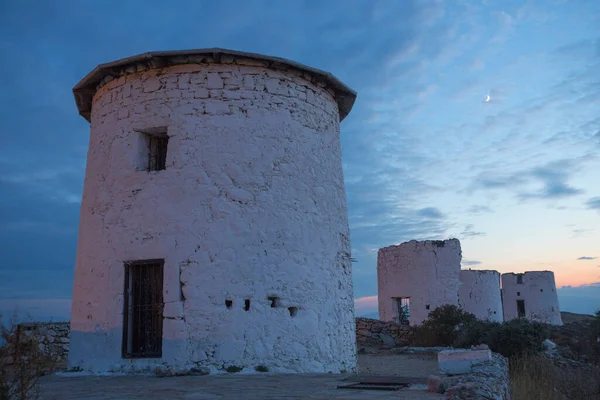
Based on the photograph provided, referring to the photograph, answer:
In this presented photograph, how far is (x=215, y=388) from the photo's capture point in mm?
5914

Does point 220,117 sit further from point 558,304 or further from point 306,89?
point 558,304

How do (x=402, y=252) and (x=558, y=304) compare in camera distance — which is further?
(x=558, y=304)

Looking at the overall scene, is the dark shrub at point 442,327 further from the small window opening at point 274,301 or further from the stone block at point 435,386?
the stone block at point 435,386

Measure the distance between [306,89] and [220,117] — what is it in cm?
182

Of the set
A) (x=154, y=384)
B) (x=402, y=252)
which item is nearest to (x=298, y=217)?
(x=154, y=384)

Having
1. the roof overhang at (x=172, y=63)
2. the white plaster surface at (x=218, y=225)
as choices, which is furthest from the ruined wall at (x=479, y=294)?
the roof overhang at (x=172, y=63)

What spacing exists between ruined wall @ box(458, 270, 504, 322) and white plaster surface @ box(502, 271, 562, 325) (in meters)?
6.08

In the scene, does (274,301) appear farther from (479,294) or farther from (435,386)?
(479,294)

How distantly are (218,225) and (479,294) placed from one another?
19.7 metres

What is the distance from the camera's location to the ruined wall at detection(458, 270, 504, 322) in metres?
24.6

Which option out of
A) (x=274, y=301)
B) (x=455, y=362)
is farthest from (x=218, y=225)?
(x=455, y=362)

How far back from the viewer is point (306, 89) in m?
9.64

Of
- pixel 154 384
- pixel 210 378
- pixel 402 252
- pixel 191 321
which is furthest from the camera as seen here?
pixel 402 252

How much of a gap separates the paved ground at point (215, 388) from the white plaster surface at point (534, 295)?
88.5 feet
